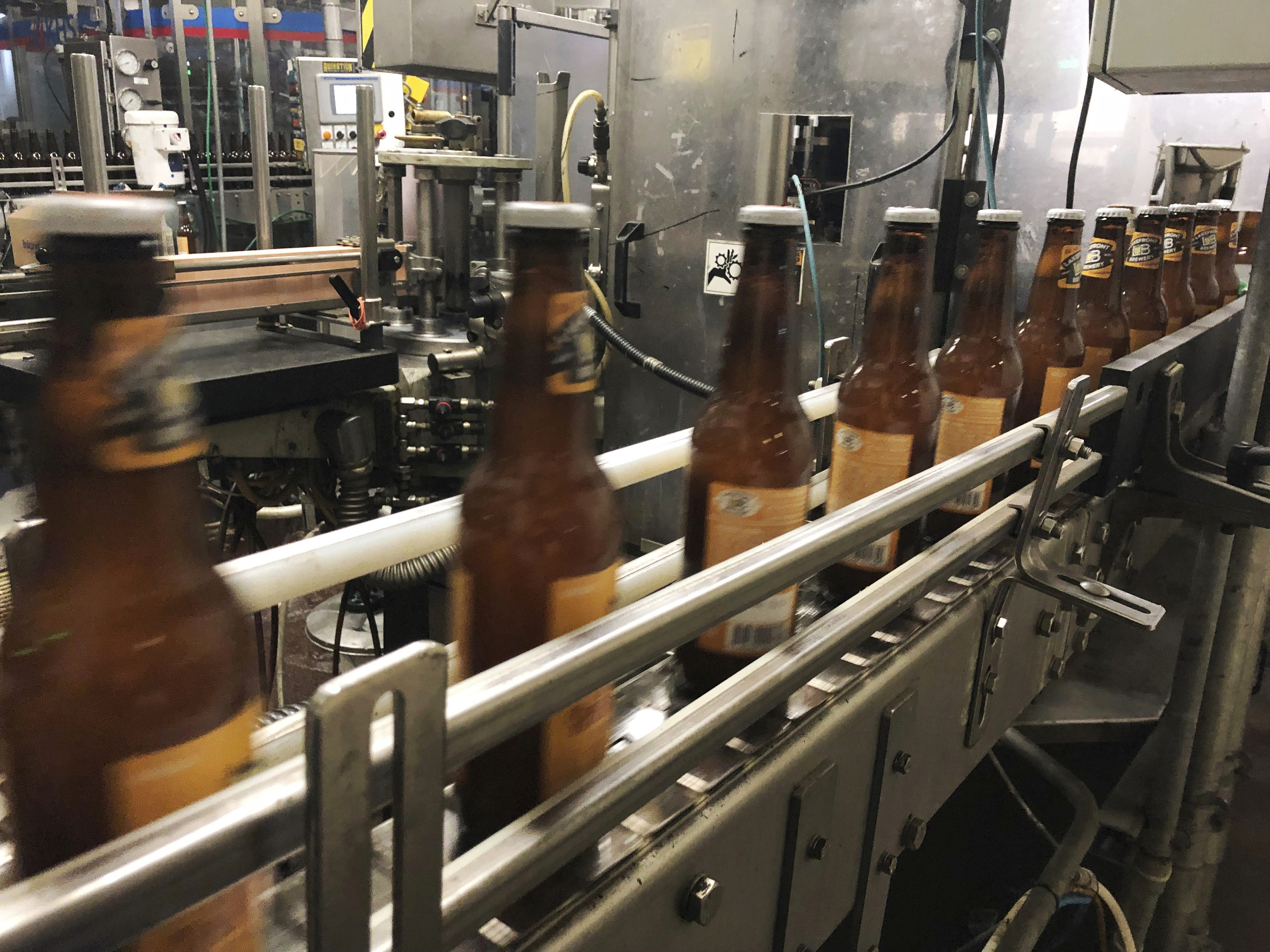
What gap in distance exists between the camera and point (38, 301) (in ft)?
1.14

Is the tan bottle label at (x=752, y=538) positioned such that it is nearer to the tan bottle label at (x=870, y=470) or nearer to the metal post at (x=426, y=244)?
the tan bottle label at (x=870, y=470)

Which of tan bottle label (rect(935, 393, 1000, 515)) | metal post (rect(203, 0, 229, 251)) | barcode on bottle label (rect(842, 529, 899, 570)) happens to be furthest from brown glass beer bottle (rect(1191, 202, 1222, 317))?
metal post (rect(203, 0, 229, 251))

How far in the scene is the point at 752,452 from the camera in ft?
2.12

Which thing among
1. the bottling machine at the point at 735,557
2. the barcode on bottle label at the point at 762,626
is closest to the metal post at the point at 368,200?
the bottling machine at the point at 735,557

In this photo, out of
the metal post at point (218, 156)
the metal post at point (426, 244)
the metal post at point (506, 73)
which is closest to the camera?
the metal post at point (426, 244)

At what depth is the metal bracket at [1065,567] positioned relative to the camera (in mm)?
812

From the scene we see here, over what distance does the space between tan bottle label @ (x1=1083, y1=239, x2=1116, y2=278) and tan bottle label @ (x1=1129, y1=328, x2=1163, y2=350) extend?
17 centimetres

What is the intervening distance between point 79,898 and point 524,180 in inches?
174

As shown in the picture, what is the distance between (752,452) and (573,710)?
261 mm

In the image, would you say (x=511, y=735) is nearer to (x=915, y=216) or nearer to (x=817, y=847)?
(x=817, y=847)

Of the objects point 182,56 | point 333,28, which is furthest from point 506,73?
point 333,28

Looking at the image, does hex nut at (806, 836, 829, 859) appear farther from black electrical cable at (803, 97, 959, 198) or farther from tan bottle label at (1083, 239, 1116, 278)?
black electrical cable at (803, 97, 959, 198)

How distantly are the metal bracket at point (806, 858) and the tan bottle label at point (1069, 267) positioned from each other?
2.42 feet

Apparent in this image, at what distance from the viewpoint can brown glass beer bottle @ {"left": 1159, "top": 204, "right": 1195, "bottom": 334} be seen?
1.46 metres
